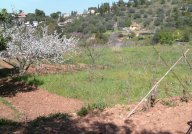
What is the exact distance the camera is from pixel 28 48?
16.2m

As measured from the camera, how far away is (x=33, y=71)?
18109 millimetres

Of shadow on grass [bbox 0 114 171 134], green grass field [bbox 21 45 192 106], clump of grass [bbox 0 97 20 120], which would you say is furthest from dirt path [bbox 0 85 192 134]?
clump of grass [bbox 0 97 20 120]

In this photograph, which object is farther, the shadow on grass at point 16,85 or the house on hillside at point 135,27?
the house on hillside at point 135,27

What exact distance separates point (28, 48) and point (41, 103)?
4.81 m

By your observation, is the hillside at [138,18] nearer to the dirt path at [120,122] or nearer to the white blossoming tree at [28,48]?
the white blossoming tree at [28,48]

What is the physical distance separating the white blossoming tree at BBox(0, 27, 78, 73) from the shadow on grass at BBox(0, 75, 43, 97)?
1120 millimetres

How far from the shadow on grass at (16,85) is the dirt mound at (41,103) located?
395mm

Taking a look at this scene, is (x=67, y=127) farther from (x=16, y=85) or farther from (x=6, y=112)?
(x=16, y=85)

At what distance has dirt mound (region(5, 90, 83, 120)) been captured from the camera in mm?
10791

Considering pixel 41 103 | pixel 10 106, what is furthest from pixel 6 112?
pixel 41 103

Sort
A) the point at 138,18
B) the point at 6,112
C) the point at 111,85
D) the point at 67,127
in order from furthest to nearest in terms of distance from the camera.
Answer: the point at 138,18, the point at 111,85, the point at 6,112, the point at 67,127

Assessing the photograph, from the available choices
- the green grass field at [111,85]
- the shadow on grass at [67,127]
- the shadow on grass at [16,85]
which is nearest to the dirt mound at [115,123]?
the shadow on grass at [67,127]

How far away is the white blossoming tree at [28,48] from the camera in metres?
16.0

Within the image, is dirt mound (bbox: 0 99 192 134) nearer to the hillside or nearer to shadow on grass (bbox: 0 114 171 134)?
shadow on grass (bbox: 0 114 171 134)
